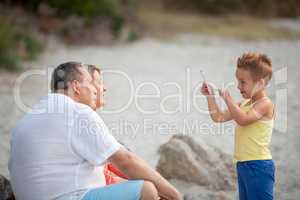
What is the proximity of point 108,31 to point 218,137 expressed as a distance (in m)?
8.28

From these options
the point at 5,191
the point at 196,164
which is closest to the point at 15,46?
the point at 196,164

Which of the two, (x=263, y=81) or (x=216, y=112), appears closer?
(x=263, y=81)

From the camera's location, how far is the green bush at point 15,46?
923 centimetres

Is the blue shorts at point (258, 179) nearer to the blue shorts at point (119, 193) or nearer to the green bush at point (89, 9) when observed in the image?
the blue shorts at point (119, 193)

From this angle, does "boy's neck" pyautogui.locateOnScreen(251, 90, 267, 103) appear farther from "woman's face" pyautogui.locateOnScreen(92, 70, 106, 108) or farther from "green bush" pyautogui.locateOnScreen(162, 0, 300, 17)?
Answer: "green bush" pyautogui.locateOnScreen(162, 0, 300, 17)

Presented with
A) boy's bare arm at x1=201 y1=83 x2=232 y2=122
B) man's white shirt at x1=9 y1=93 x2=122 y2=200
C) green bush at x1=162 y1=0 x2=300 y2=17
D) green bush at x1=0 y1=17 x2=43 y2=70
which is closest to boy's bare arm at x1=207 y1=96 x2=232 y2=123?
boy's bare arm at x1=201 y1=83 x2=232 y2=122

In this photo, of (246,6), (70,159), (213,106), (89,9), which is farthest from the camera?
(246,6)

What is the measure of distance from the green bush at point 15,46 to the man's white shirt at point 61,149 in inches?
257

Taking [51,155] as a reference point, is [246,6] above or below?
above

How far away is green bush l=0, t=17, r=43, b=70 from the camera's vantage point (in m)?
9.23

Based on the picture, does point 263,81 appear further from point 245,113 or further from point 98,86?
point 98,86

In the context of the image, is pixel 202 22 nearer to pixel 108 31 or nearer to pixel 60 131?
pixel 108 31

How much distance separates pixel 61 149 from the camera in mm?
2807

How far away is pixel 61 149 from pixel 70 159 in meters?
0.06
